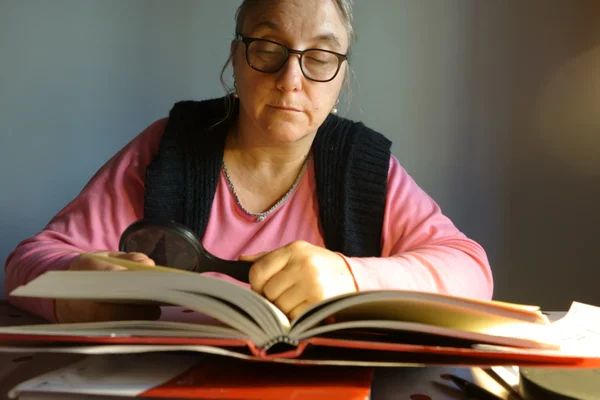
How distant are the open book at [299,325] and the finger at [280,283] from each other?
0.42 feet

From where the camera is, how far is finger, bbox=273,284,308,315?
0.70m

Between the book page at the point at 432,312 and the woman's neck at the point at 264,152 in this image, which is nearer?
the book page at the point at 432,312

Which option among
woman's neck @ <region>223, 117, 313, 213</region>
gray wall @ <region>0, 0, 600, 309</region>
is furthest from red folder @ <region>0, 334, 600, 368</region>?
gray wall @ <region>0, 0, 600, 309</region>

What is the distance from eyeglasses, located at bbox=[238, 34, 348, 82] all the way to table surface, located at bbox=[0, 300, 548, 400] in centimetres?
59

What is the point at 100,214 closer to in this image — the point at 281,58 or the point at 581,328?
the point at 281,58

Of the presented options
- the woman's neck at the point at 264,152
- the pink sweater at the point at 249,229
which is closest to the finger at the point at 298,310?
the pink sweater at the point at 249,229

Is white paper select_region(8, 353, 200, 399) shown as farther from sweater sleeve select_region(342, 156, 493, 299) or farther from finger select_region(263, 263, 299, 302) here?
sweater sleeve select_region(342, 156, 493, 299)

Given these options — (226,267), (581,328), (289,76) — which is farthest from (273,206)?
(581,328)

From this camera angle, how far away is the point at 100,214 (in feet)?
3.78

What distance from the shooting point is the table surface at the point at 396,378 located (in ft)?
2.03

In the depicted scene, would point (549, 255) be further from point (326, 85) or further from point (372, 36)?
point (326, 85)

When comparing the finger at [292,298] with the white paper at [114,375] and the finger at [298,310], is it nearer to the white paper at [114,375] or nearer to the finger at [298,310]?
the finger at [298,310]

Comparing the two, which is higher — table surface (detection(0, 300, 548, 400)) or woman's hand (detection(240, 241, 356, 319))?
woman's hand (detection(240, 241, 356, 319))

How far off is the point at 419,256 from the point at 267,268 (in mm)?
328
